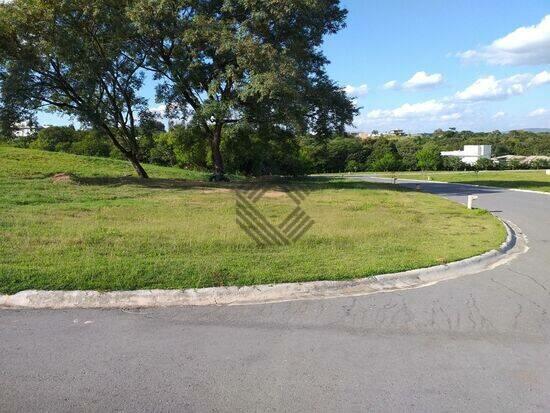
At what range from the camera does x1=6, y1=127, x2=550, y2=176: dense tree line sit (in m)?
28.7

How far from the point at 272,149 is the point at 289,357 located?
3090 cm

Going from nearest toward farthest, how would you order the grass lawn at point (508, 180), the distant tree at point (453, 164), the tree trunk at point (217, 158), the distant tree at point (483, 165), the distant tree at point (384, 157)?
the tree trunk at point (217, 158) < the grass lawn at point (508, 180) < the distant tree at point (483, 165) < the distant tree at point (453, 164) < the distant tree at point (384, 157)

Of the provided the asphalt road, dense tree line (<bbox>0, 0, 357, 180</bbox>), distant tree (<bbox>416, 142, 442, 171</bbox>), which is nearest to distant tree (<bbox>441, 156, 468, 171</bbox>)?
distant tree (<bbox>416, 142, 442, 171</bbox>)

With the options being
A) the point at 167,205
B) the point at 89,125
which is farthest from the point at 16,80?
the point at 167,205

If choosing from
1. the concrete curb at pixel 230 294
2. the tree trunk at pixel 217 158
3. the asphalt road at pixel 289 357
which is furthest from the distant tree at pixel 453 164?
the asphalt road at pixel 289 357

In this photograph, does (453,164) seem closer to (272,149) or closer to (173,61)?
(272,149)

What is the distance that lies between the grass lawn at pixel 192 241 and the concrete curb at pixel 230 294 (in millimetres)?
184

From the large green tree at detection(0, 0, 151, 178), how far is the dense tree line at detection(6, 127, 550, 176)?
2034 mm

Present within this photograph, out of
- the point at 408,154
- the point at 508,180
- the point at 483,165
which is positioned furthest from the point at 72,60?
the point at 408,154

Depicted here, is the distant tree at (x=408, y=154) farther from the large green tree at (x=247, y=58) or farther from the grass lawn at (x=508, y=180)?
the large green tree at (x=247, y=58)

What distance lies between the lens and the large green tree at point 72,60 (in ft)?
59.6

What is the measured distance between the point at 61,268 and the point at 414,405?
461 cm

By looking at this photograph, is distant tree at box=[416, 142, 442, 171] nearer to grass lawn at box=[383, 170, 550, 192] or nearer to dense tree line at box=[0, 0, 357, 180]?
grass lawn at box=[383, 170, 550, 192]

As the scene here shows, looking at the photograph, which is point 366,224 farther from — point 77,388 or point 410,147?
point 410,147
